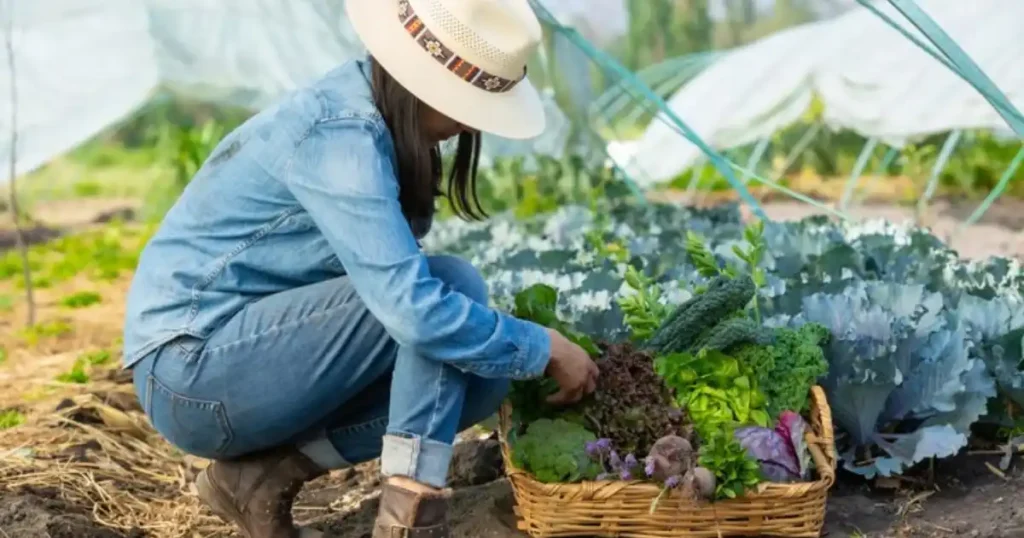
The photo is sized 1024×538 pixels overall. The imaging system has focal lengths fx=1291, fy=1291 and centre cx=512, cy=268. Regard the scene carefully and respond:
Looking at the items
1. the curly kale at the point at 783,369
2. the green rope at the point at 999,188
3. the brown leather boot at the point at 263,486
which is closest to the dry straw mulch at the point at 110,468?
the brown leather boot at the point at 263,486

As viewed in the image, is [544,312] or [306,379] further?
[544,312]

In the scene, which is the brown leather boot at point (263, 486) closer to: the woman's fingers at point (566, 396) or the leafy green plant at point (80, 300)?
the woman's fingers at point (566, 396)

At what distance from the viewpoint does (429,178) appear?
2.47 meters

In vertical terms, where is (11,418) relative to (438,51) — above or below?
below

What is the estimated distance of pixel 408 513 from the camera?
2395 mm

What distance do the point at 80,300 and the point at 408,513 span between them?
13.0ft

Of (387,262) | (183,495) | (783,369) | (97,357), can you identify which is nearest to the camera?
(387,262)

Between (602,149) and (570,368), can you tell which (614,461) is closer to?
(570,368)

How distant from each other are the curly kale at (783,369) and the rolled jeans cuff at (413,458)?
704 mm

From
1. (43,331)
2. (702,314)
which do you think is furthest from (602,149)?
(702,314)

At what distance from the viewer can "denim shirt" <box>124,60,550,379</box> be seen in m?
2.24

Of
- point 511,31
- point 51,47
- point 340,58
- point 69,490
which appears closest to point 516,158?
point 340,58

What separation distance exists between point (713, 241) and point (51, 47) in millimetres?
3160

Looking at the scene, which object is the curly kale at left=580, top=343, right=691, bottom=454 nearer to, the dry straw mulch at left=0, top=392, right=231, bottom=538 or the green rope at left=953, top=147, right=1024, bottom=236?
the dry straw mulch at left=0, top=392, right=231, bottom=538
